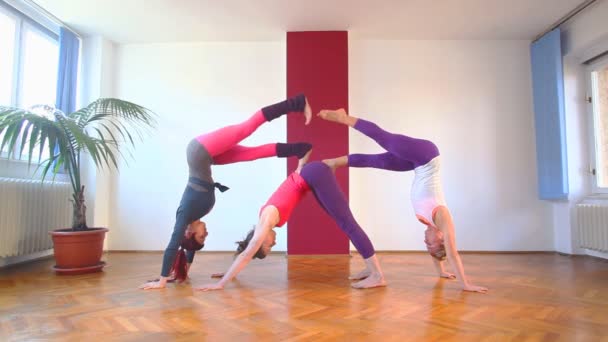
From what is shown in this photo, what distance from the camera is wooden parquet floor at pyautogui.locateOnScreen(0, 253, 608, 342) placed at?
1763 millimetres

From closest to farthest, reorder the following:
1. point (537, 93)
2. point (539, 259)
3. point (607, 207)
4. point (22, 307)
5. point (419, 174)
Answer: point (22, 307)
point (419, 174)
point (607, 207)
point (539, 259)
point (537, 93)

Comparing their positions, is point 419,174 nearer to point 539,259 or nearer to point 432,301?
point 432,301

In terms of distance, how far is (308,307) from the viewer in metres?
2.20

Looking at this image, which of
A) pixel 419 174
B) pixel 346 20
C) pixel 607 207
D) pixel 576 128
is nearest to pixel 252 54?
pixel 346 20

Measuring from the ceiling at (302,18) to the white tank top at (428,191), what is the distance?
2043 millimetres

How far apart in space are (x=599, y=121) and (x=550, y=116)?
0.50 metres

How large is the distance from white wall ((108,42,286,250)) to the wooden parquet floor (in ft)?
4.14

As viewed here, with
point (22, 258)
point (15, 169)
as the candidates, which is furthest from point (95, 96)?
point (22, 258)

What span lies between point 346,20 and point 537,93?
257 cm

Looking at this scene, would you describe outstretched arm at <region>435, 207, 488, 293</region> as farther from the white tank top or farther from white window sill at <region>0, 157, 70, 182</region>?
white window sill at <region>0, 157, 70, 182</region>

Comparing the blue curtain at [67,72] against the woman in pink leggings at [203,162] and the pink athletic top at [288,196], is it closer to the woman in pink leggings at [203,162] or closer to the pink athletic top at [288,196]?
the woman in pink leggings at [203,162]

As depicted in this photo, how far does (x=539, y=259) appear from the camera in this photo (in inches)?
165

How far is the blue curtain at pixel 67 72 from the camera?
4.33 metres

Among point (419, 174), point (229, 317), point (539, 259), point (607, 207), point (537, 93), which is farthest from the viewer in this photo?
point (537, 93)
